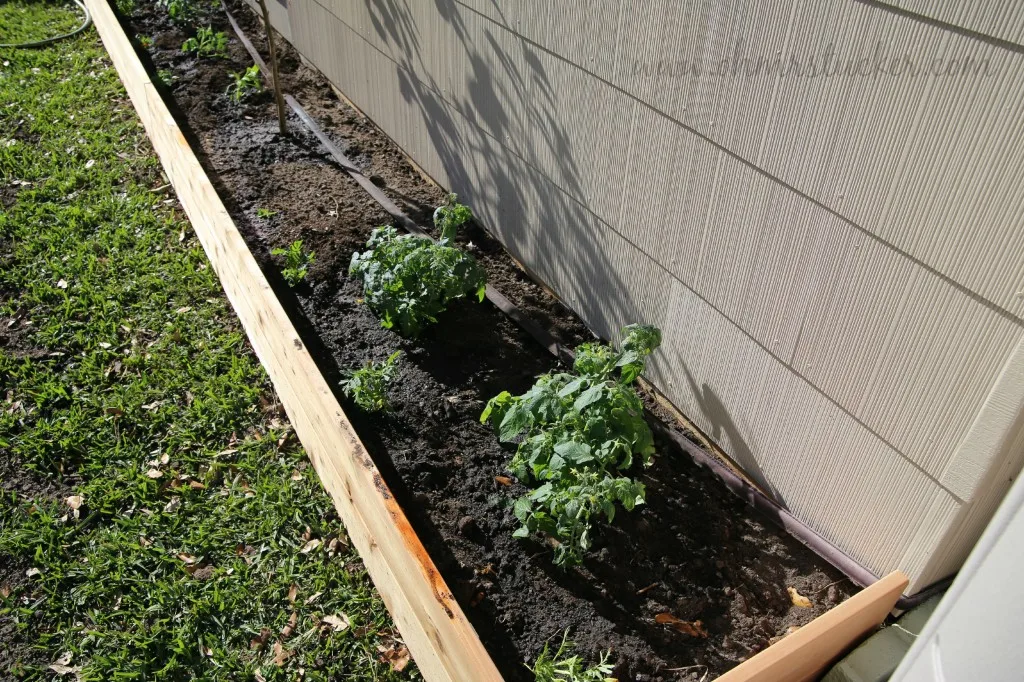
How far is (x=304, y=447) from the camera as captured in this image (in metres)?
3.68

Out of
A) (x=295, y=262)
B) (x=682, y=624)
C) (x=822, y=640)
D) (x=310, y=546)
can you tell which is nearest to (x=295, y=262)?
(x=295, y=262)

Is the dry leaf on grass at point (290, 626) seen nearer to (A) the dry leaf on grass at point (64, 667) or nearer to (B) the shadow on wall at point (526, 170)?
(A) the dry leaf on grass at point (64, 667)

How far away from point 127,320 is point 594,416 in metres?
2.90

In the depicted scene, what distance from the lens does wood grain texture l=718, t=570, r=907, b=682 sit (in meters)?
2.35

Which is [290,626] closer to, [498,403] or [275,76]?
[498,403]

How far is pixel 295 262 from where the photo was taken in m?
4.58

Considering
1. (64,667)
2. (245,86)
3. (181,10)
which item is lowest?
(64,667)

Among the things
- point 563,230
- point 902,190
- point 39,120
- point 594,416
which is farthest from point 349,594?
point 39,120

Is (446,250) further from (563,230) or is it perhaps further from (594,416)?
(594,416)

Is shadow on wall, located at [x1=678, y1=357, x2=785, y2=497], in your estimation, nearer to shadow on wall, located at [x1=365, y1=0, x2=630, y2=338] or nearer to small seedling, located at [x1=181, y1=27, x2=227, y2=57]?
shadow on wall, located at [x1=365, y1=0, x2=630, y2=338]

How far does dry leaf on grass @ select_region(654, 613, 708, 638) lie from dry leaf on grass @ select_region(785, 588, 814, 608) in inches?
14.0

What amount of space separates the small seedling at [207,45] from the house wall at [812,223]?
3988mm

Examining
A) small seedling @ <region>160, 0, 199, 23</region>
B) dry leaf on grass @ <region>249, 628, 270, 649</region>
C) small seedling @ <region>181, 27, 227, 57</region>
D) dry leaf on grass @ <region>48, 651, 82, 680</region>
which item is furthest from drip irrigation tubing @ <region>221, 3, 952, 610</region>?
small seedling @ <region>160, 0, 199, 23</region>

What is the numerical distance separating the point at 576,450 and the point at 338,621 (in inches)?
44.3
